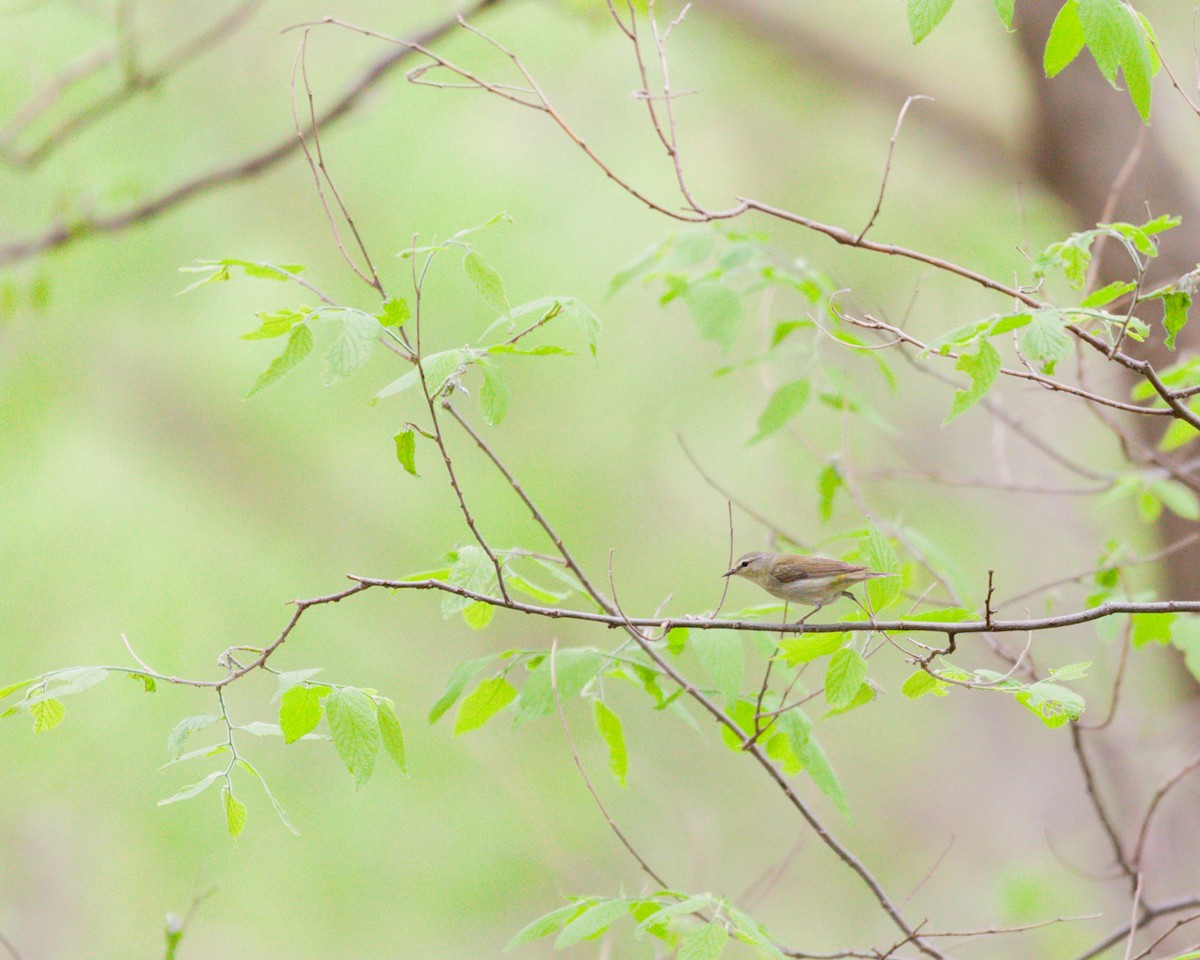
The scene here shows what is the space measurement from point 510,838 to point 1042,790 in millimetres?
5662

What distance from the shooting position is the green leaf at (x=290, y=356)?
1.58 meters

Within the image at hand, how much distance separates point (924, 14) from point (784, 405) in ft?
4.19

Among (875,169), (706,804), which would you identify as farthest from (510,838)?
(875,169)

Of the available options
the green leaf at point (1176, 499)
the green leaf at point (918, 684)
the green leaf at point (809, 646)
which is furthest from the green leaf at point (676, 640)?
the green leaf at point (1176, 499)

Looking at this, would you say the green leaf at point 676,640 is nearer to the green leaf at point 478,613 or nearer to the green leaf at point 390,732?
the green leaf at point 478,613

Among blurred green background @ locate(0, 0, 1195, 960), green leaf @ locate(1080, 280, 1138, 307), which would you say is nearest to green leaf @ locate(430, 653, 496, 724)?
green leaf @ locate(1080, 280, 1138, 307)

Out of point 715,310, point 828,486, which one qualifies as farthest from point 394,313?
point 828,486

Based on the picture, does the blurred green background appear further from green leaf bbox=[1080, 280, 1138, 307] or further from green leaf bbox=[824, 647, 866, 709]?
green leaf bbox=[824, 647, 866, 709]

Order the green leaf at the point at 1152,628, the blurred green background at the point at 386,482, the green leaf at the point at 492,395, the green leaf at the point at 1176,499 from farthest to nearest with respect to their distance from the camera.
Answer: the blurred green background at the point at 386,482 → the green leaf at the point at 1176,499 → the green leaf at the point at 1152,628 → the green leaf at the point at 492,395

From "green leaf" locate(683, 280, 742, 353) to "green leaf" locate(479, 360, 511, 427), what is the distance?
3.20 ft

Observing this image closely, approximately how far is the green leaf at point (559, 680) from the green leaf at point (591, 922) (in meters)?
0.34

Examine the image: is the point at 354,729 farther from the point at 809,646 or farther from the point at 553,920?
the point at 809,646

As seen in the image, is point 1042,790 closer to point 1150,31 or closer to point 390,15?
point 390,15

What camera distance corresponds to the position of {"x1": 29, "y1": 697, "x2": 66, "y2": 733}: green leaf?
5.26ft
